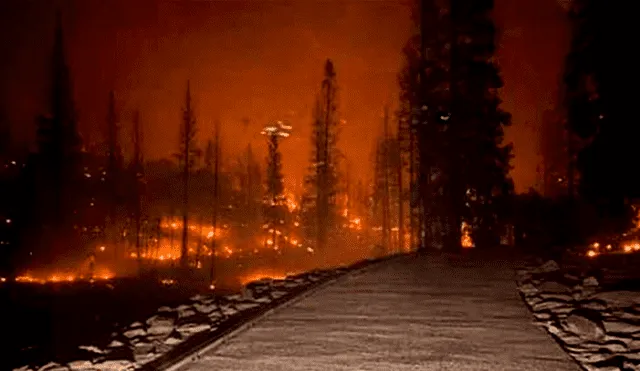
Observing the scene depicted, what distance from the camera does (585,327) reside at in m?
8.38

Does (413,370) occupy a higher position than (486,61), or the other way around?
(486,61)

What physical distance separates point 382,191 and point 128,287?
4626 cm

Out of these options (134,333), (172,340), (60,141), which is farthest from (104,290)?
(172,340)

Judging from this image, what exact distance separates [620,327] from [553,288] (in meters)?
3.58

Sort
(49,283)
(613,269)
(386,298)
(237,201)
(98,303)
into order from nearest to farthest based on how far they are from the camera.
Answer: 1. (386,298)
2. (613,269)
3. (98,303)
4. (49,283)
5. (237,201)

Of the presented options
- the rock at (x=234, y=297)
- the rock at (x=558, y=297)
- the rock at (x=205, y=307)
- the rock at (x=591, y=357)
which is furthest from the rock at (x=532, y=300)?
the rock at (x=205, y=307)

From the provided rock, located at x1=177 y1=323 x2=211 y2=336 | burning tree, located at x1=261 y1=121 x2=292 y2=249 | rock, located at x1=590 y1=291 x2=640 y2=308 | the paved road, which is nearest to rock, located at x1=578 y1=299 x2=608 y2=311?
rock, located at x1=590 y1=291 x2=640 y2=308

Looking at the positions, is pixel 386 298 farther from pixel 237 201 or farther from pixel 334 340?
pixel 237 201

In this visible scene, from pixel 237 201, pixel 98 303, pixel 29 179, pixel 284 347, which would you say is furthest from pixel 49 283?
pixel 237 201

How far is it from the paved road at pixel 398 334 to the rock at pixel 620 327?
2.77ft

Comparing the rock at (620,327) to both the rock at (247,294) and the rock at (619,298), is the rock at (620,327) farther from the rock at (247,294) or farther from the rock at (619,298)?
the rock at (247,294)

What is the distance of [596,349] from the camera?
7.60 metres

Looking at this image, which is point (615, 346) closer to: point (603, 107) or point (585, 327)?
point (585, 327)

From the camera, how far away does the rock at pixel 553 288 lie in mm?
11656
